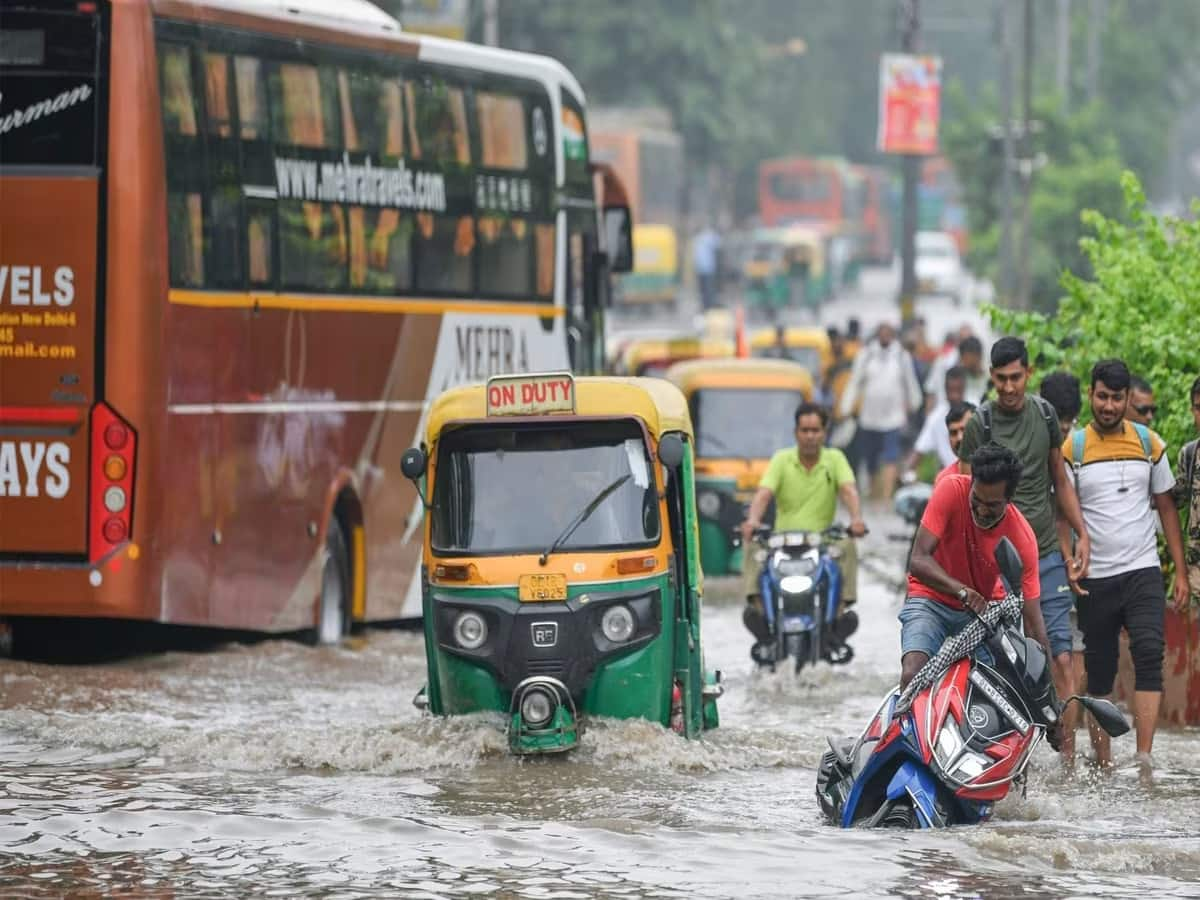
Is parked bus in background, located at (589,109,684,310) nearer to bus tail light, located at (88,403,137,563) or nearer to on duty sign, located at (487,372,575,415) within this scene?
bus tail light, located at (88,403,137,563)

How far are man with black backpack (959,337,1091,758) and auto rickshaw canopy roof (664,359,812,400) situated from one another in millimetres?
10932

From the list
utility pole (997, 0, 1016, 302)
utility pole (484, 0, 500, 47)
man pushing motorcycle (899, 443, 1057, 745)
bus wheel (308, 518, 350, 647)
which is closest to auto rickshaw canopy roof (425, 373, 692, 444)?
man pushing motorcycle (899, 443, 1057, 745)

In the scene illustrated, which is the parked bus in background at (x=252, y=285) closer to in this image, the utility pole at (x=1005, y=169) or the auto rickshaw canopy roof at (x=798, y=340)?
the auto rickshaw canopy roof at (x=798, y=340)

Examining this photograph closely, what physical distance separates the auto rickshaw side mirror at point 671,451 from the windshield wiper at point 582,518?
0.36 meters

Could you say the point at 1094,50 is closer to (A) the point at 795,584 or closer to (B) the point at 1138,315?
(A) the point at 795,584

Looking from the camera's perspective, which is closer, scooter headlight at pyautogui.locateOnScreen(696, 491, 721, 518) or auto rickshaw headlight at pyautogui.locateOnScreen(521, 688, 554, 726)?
auto rickshaw headlight at pyautogui.locateOnScreen(521, 688, 554, 726)

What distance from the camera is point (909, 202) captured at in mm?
39156

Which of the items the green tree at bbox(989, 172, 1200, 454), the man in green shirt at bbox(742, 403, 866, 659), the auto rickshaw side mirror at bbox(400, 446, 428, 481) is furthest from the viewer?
the man in green shirt at bbox(742, 403, 866, 659)

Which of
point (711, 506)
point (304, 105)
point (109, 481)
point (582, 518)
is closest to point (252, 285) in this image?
point (304, 105)

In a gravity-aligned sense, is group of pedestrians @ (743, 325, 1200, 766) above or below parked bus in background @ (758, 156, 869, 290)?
below

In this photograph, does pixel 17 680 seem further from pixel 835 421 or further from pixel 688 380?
pixel 835 421

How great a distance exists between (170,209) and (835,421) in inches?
570

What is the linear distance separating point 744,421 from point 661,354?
756 cm

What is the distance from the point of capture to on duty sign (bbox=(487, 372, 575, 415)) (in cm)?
1198
